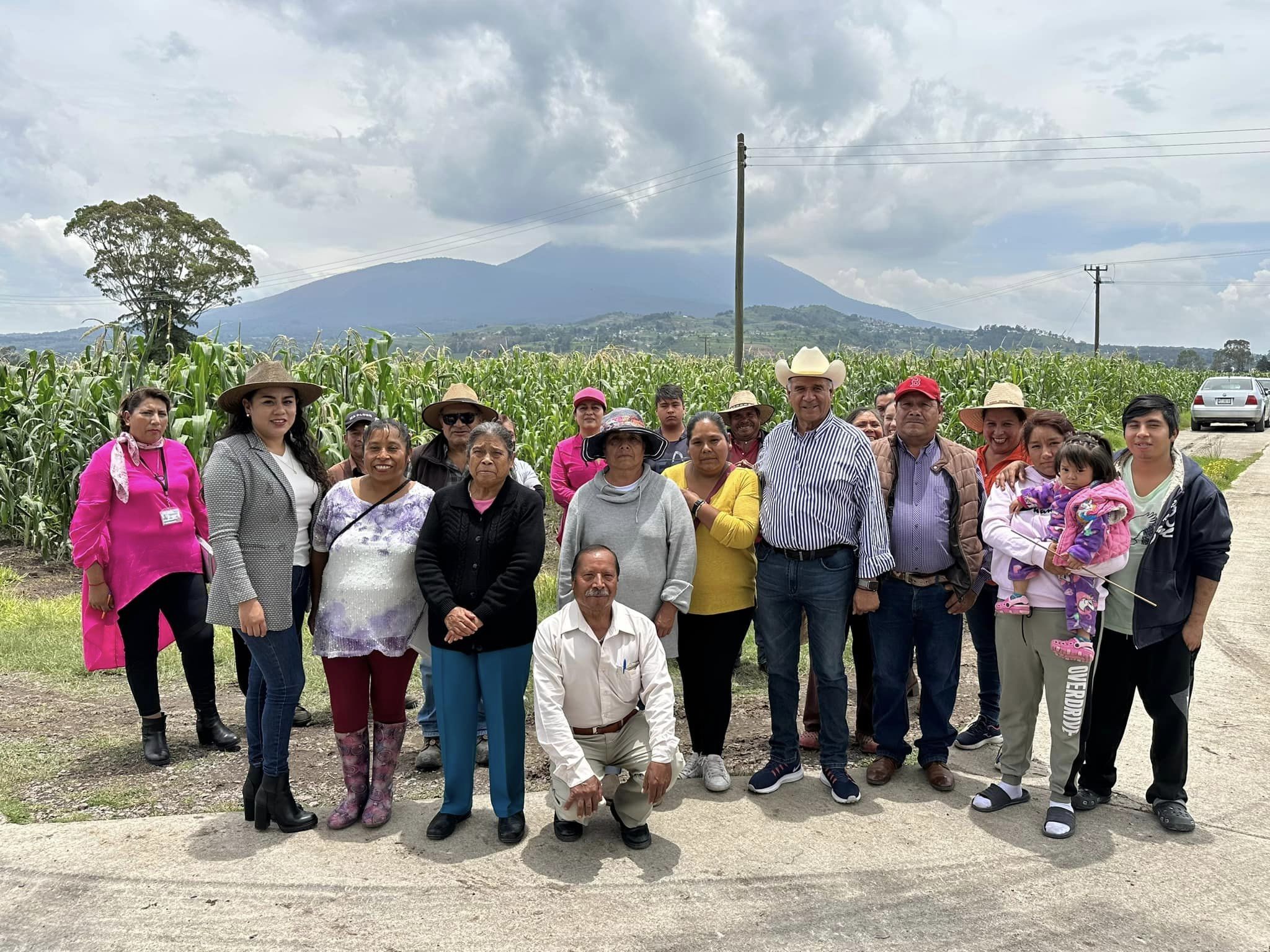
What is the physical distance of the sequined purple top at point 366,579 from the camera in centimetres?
379

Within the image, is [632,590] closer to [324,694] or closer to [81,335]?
[324,694]

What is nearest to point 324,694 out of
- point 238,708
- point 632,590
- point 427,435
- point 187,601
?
point 238,708

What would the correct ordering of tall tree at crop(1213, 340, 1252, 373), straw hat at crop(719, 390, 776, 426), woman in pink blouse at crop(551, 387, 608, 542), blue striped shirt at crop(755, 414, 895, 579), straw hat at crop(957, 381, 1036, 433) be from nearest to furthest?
blue striped shirt at crop(755, 414, 895, 579), straw hat at crop(957, 381, 1036, 433), straw hat at crop(719, 390, 776, 426), woman in pink blouse at crop(551, 387, 608, 542), tall tree at crop(1213, 340, 1252, 373)

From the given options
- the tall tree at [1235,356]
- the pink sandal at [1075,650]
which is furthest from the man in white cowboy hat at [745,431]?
the tall tree at [1235,356]

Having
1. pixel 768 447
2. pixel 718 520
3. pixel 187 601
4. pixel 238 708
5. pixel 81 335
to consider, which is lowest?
pixel 238 708

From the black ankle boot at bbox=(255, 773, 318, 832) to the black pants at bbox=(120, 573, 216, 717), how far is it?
1.23 metres

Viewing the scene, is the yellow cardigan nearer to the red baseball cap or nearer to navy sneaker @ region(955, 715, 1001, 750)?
the red baseball cap

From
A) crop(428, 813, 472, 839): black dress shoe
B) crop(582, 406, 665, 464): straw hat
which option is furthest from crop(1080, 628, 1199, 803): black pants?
crop(428, 813, 472, 839): black dress shoe

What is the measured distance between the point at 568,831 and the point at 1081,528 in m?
2.57

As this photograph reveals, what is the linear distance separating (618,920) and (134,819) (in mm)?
2318

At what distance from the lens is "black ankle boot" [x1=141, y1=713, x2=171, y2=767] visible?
4645mm

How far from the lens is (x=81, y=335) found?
8688mm

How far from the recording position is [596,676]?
12.3 ft

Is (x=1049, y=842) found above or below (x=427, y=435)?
below
